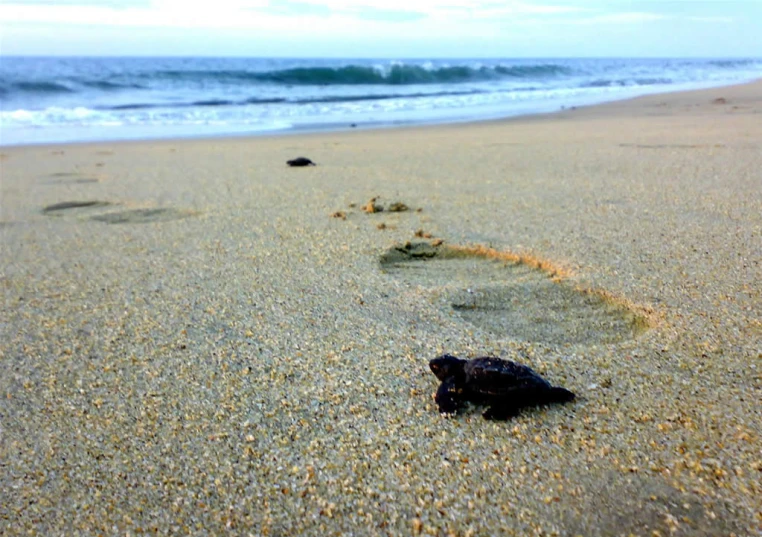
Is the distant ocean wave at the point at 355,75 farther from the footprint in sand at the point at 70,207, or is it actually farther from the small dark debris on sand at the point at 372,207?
the small dark debris on sand at the point at 372,207

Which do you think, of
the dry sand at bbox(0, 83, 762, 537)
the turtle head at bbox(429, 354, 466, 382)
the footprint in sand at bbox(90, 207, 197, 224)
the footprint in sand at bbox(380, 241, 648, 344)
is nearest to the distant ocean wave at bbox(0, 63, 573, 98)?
the footprint in sand at bbox(90, 207, 197, 224)

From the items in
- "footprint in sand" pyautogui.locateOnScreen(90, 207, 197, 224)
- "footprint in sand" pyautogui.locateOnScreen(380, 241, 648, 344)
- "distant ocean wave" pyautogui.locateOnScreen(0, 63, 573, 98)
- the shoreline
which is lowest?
the shoreline

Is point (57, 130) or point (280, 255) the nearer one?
point (280, 255)

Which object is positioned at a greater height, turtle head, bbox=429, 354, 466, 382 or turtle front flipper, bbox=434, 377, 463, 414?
turtle head, bbox=429, 354, 466, 382

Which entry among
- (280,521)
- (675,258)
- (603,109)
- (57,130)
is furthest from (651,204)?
(57,130)

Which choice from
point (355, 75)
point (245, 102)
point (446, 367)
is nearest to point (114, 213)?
point (446, 367)

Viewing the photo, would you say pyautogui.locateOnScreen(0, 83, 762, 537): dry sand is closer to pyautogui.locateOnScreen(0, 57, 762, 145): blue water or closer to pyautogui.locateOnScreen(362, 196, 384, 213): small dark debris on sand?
pyautogui.locateOnScreen(362, 196, 384, 213): small dark debris on sand

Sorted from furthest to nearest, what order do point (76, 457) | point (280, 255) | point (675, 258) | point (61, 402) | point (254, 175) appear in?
1. point (254, 175)
2. point (280, 255)
3. point (675, 258)
4. point (61, 402)
5. point (76, 457)

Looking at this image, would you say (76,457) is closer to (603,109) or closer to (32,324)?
(32,324)
